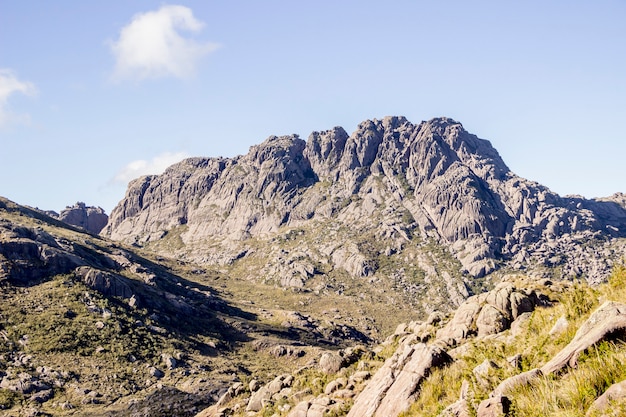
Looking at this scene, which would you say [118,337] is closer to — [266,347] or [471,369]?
[266,347]

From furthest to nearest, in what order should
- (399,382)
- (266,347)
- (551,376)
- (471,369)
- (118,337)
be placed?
(266,347), (118,337), (399,382), (471,369), (551,376)

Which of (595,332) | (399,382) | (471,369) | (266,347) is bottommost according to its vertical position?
(266,347)

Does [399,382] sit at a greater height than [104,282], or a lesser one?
greater

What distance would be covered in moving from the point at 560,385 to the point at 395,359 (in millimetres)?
10066

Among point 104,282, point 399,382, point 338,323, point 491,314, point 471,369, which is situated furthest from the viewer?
point 338,323

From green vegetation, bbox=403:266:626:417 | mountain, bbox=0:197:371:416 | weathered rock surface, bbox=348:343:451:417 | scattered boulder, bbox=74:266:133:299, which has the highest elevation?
green vegetation, bbox=403:266:626:417

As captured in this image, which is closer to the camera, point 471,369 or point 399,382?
point 471,369

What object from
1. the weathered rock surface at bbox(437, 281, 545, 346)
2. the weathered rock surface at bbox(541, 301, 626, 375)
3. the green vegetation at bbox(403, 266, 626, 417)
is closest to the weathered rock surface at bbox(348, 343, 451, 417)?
the green vegetation at bbox(403, 266, 626, 417)

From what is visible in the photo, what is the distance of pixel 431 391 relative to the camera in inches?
562

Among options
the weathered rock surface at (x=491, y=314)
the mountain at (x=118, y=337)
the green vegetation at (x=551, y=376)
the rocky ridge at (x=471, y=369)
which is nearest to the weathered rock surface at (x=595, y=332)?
the rocky ridge at (x=471, y=369)

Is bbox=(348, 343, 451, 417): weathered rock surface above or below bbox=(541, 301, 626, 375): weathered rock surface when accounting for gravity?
below

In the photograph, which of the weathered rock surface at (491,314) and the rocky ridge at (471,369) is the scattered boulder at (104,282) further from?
the weathered rock surface at (491,314)

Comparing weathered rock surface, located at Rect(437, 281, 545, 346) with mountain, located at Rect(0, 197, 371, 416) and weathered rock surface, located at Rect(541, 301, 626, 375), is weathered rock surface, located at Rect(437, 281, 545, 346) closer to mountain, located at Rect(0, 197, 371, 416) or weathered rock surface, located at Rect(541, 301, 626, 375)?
weathered rock surface, located at Rect(541, 301, 626, 375)

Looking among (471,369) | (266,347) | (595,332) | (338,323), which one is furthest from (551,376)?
(338,323)
